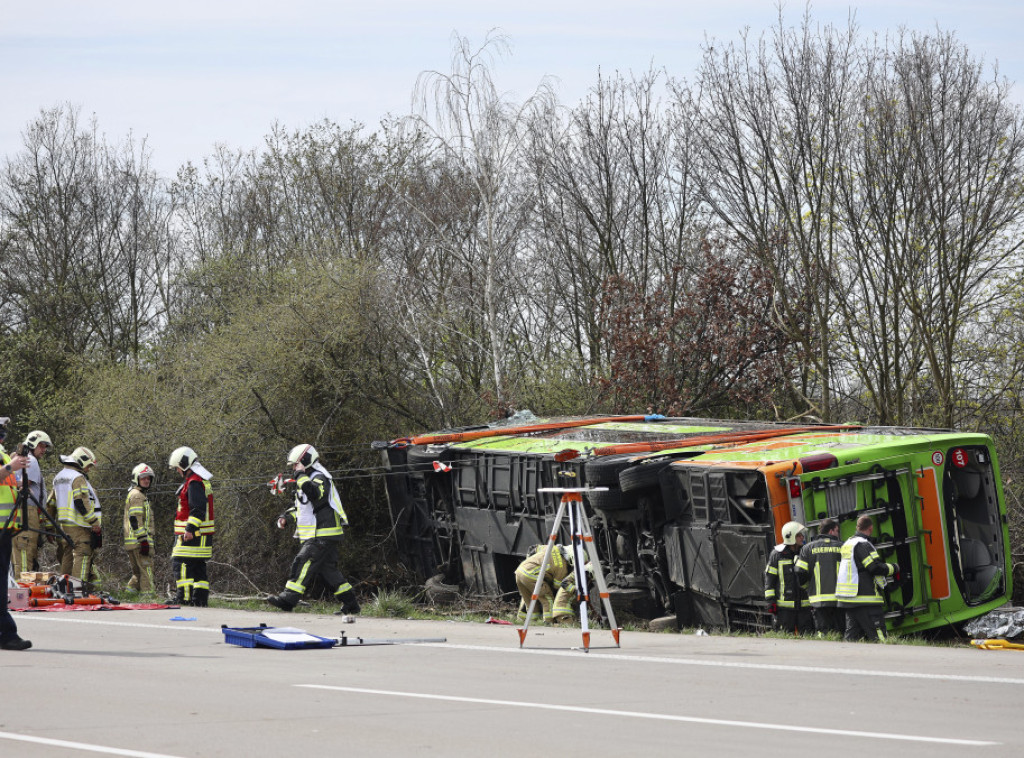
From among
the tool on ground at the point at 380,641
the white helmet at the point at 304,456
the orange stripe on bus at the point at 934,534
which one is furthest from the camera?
the white helmet at the point at 304,456

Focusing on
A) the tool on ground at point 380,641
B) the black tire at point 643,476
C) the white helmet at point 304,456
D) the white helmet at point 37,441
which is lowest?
A: the tool on ground at point 380,641

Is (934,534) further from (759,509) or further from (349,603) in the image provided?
(349,603)

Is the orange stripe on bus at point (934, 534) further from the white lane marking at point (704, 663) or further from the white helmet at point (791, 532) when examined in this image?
the white lane marking at point (704, 663)

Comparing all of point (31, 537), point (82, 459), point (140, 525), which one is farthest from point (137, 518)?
point (31, 537)

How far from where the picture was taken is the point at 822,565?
11094mm

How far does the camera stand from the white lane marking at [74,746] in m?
5.43

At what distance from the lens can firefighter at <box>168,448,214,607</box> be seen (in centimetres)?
1359

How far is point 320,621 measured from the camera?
39.8ft

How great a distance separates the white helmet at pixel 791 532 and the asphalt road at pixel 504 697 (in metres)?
0.97

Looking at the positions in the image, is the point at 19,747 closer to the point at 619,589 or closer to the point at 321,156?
the point at 619,589

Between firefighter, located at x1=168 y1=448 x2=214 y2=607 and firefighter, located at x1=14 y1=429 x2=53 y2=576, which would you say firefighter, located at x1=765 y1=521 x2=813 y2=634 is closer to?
firefighter, located at x1=168 y1=448 x2=214 y2=607

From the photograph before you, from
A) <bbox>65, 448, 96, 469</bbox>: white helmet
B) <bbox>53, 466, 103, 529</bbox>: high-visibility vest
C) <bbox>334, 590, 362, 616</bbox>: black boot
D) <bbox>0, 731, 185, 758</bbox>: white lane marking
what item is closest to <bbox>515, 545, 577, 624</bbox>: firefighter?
<bbox>334, 590, 362, 616</bbox>: black boot

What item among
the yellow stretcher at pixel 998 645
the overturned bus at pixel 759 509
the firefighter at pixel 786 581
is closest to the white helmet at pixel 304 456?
the overturned bus at pixel 759 509

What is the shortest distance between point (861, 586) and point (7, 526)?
7170 mm
